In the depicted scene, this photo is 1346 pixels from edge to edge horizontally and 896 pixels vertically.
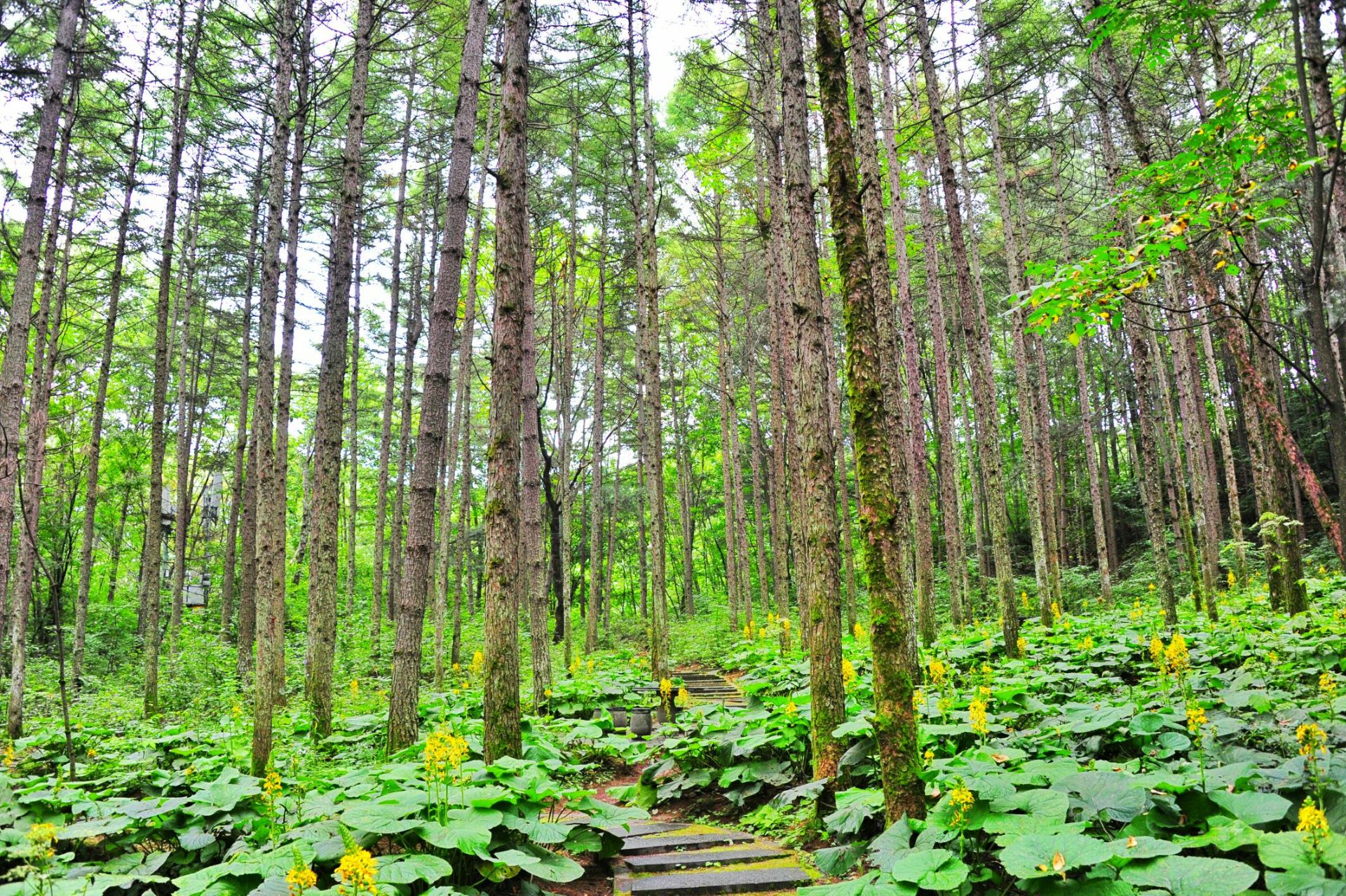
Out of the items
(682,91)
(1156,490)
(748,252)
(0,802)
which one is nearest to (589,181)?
(682,91)

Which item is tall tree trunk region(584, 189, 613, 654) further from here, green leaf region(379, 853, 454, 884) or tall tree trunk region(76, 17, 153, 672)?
green leaf region(379, 853, 454, 884)

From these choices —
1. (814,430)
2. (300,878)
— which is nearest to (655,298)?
(814,430)

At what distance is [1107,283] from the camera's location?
4.62 metres

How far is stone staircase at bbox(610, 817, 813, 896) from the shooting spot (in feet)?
12.8

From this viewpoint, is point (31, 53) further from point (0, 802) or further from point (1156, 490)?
point (1156, 490)

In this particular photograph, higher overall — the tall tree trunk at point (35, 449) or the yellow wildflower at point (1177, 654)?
the tall tree trunk at point (35, 449)

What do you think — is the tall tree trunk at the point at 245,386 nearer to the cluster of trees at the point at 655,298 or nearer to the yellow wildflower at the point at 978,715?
the cluster of trees at the point at 655,298

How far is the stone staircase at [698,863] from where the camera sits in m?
3.89

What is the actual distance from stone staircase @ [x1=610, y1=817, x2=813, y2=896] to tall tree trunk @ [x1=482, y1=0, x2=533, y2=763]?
130 cm

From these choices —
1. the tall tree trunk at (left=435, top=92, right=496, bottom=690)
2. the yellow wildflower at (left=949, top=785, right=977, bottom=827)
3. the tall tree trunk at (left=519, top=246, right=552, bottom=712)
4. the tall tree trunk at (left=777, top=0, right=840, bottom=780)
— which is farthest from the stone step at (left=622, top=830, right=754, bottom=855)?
the tall tree trunk at (left=435, top=92, right=496, bottom=690)

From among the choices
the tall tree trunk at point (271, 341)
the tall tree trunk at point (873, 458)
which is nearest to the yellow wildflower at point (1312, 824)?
the tall tree trunk at point (873, 458)

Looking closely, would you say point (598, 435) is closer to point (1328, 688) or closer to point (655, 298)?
point (655, 298)

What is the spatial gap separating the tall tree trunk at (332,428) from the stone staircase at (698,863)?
4.26 metres

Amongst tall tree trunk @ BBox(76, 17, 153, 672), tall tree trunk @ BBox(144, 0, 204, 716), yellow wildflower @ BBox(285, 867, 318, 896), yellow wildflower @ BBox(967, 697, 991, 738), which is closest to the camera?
yellow wildflower @ BBox(285, 867, 318, 896)
